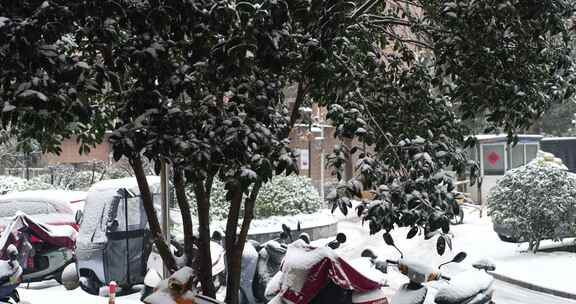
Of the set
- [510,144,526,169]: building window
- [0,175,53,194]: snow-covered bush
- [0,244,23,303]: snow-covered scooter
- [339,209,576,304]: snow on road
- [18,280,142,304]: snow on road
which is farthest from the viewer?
[510,144,526,169]: building window

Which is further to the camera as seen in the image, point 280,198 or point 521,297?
point 280,198

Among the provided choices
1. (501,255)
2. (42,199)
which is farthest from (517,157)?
(42,199)

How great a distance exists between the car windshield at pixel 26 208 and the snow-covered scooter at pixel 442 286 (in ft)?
29.4

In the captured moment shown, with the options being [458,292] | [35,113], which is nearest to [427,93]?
[458,292]

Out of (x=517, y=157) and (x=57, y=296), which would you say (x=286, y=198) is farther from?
(x=517, y=157)

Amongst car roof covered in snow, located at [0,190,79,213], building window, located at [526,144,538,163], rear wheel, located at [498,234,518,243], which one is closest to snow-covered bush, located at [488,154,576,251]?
rear wheel, located at [498,234,518,243]

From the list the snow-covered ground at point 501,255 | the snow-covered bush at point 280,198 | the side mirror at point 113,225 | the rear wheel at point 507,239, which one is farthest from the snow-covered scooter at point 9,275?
the rear wheel at point 507,239

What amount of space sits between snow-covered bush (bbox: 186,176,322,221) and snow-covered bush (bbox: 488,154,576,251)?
469cm

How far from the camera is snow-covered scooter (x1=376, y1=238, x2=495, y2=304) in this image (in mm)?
5730

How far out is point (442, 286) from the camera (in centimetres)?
634

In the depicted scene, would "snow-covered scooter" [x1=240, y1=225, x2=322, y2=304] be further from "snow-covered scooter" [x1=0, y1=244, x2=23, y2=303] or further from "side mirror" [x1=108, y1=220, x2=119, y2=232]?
"side mirror" [x1=108, y1=220, x2=119, y2=232]

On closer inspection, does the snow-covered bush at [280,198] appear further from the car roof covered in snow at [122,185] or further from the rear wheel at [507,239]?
the rear wheel at [507,239]

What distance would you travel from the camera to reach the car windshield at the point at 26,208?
13234 millimetres

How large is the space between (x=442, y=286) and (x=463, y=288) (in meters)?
0.20
